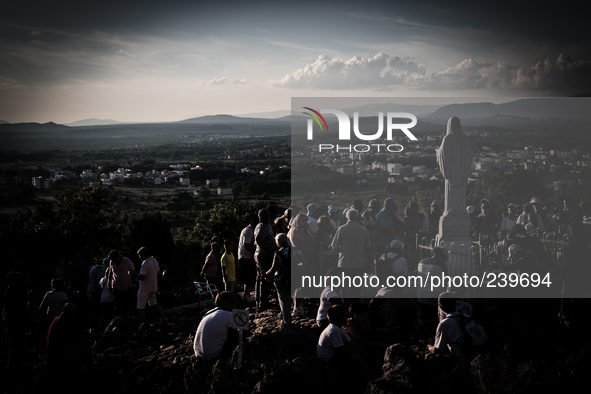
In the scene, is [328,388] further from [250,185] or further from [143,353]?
[250,185]

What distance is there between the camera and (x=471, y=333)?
643 cm

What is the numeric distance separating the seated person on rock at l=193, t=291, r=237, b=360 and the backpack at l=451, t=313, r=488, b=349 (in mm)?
2595

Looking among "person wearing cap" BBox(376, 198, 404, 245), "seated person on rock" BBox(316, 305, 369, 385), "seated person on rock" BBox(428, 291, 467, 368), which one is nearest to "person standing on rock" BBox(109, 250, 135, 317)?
"person wearing cap" BBox(376, 198, 404, 245)

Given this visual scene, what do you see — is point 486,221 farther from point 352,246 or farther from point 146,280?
point 146,280

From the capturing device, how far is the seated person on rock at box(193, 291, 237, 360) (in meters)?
6.80

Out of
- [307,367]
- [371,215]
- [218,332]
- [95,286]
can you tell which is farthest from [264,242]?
[95,286]

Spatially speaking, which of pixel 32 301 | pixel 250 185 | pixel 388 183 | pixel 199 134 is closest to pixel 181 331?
pixel 32 301

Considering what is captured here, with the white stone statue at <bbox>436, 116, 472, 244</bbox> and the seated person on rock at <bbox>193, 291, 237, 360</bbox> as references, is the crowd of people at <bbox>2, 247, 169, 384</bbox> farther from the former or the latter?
the white stone statue at <bbox>436, 116, 472, 244</bbox>

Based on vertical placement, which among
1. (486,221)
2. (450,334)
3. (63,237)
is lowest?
(63,237)

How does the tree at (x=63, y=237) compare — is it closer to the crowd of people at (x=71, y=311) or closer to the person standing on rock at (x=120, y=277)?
the crowd of people at (x=71, y=311)

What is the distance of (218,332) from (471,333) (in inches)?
115

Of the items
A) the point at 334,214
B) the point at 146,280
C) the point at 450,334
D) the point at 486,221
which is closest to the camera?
the point at 450,334

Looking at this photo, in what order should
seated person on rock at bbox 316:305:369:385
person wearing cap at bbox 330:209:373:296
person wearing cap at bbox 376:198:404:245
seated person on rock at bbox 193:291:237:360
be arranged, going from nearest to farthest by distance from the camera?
seated person on rock at bbox 316:305:369:385
seated person on rock at bbox 193:291:237:360
person wearing cap at bbox 330:209:373:296
person wearing cap at bbox 376:198:404:245

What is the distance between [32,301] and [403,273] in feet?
22.8
